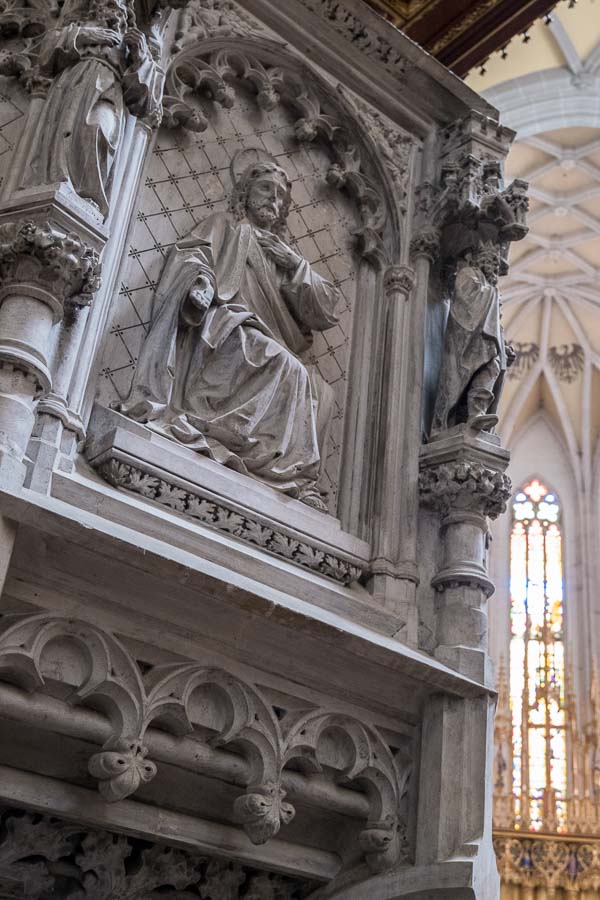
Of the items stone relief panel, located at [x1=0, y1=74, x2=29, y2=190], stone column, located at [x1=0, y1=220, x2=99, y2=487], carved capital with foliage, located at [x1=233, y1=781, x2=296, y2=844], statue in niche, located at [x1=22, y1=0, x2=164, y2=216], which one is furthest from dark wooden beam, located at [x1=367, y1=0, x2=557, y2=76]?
carved capital with foliage, located at [x1=233, y1=781, x2=296, y2=844]

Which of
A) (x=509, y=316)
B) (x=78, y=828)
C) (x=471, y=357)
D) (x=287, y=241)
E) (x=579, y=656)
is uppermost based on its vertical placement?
(x=509, y=316)

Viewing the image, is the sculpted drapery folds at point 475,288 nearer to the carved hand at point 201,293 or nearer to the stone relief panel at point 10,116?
the carved hand at point 201,293

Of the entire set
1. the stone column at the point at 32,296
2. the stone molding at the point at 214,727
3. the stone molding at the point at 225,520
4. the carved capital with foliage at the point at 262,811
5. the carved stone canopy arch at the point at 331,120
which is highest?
the carved stone canopy arch at the point at 331,120

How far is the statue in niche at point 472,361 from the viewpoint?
584 cm

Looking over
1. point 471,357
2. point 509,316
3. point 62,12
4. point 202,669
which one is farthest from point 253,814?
point 509,316

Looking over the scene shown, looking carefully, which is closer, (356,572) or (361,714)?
(361,714)

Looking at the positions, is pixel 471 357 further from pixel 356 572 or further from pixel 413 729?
pixel 413 729

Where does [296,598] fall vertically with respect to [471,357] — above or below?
below

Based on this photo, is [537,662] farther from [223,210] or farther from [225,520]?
[225,520]

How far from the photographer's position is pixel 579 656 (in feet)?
52.2

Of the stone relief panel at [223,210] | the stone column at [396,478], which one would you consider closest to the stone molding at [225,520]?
the stone column at [396,478]

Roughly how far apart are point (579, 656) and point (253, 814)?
12.4m

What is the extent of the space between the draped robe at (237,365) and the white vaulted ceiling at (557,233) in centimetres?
854

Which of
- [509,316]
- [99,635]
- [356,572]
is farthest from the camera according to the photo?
[509,316]
